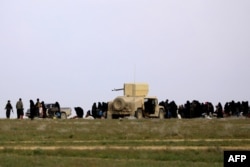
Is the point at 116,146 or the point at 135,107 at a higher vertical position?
→ the point at 135,107

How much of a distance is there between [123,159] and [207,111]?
4175 centimetres

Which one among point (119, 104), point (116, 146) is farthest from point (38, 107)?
point (116, 146)

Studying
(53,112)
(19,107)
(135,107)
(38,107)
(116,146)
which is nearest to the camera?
(116,146)

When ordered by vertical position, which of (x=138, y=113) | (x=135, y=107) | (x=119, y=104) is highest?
(x=119, y=104)

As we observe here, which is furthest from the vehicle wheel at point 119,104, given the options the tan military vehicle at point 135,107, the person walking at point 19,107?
the person walking at point 19,107

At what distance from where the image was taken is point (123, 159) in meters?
19.7

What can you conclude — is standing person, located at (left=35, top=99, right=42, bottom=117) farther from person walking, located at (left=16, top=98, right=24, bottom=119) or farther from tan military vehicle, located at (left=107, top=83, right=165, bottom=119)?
tan military vehicle, located at (left=107, top=83, right=165, bottom=119)

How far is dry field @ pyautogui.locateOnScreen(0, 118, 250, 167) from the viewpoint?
18.8 meters

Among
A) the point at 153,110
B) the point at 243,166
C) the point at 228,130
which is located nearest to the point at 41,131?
the point at 228,130

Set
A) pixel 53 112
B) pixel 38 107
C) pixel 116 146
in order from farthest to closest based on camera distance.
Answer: pixel 53 112 → pixel 38 107 → pixel 116 146

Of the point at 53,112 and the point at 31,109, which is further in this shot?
the point at 53,112

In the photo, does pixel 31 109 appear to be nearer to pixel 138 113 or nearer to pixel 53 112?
pixel 138 113

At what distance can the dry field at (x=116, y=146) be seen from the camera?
1875 cm

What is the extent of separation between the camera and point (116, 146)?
2361cm
